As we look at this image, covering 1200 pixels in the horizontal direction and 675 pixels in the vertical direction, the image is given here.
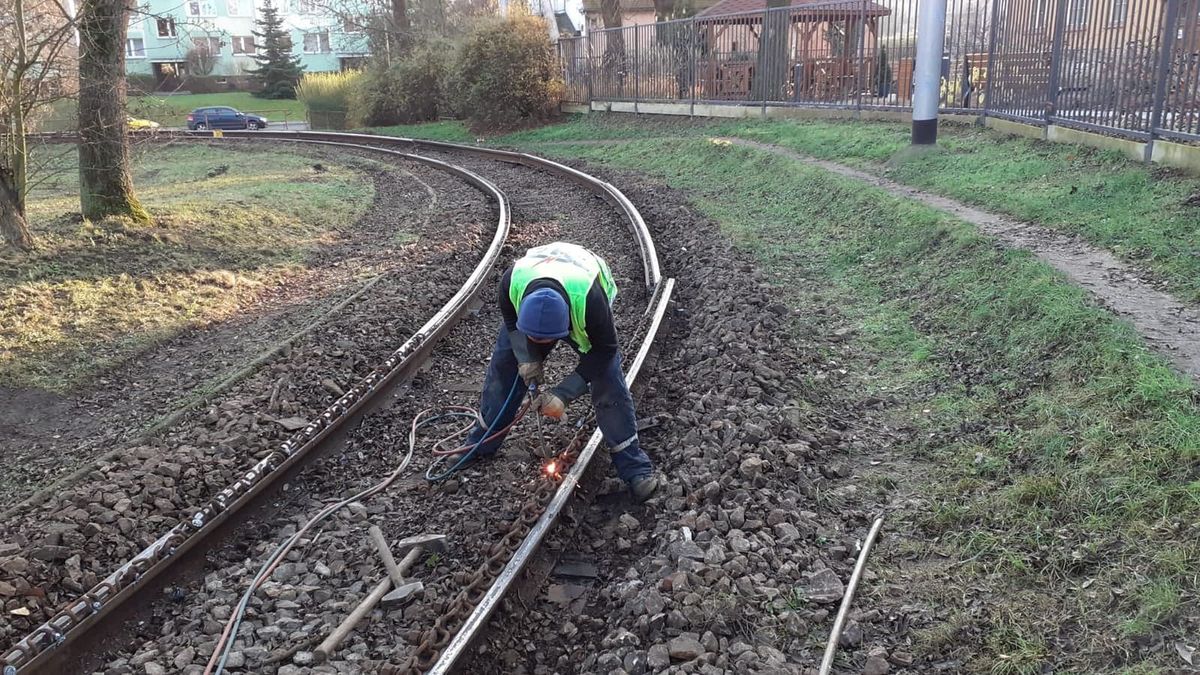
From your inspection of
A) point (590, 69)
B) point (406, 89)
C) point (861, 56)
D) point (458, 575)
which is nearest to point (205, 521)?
point (458, 575)

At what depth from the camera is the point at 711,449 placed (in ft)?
17.2

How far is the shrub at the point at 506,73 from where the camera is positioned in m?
27.2

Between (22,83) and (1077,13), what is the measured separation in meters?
13.2

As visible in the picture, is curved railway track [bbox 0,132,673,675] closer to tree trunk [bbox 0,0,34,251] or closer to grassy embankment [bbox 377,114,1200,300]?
grassy embankment [bbox 377,114,1200,300]

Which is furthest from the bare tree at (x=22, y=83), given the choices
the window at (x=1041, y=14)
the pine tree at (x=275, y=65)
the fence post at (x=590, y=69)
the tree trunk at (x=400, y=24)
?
the pine tree at (x=275, y=65)

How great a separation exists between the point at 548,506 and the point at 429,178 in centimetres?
1436

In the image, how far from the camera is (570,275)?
4570 mm

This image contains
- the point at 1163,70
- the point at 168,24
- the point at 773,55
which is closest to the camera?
the point at 1163,70

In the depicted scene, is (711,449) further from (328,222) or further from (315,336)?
(328,222)

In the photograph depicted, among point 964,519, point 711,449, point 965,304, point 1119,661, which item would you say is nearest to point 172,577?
point 711,449

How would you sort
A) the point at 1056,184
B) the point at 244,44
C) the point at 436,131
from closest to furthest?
the point at 1056,184 < the point at 436,131 < the point at 244,44

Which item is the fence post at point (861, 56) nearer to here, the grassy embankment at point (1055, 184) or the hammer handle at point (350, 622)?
the grassy embankment at point (1055, 184)

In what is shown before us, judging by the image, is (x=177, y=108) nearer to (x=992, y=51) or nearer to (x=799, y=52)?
(x=799, y=52)

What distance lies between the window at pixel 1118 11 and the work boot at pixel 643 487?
30.7 ft
